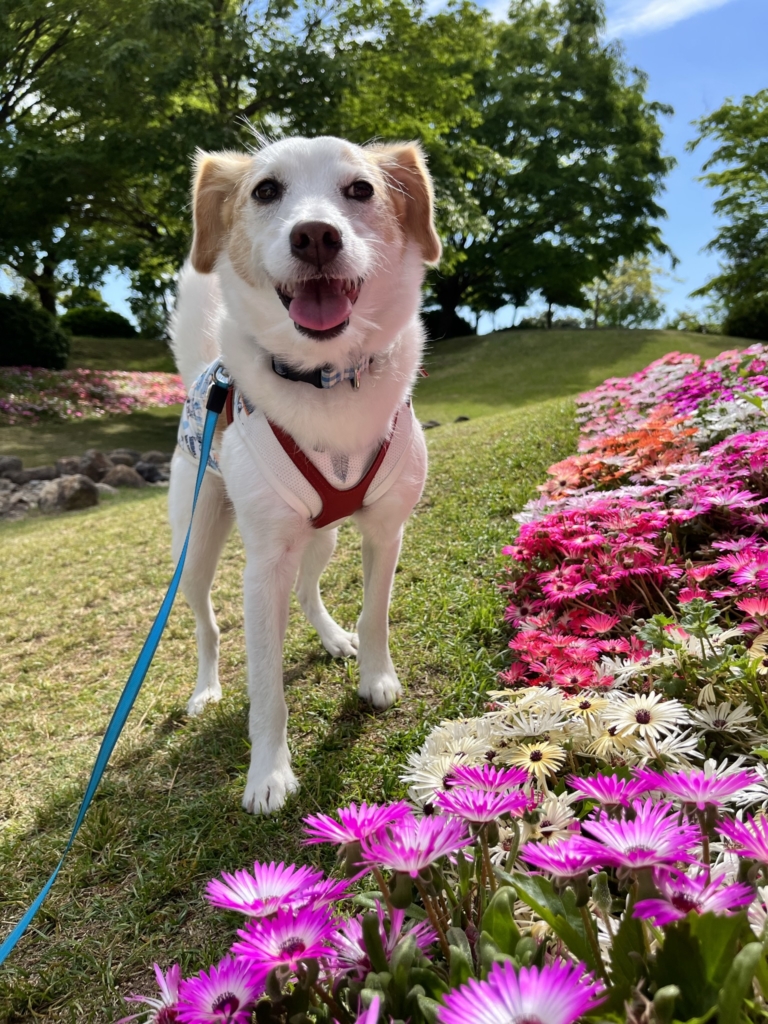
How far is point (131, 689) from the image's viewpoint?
5.46 ft

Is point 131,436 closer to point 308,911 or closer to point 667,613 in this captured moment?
point 667,613

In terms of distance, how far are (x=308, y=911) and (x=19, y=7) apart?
2349 centimetres

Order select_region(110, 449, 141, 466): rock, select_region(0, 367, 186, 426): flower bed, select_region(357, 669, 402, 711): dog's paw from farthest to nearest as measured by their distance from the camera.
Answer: select_region(0, 367, 186, 426): flower bed < select_region(110, 449, 141, 466): rock < select_region(357, 669, 402, 711): dog's paw

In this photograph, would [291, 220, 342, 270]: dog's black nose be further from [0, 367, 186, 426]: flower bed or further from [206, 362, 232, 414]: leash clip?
[0, 367, 186, 426]: flower bed

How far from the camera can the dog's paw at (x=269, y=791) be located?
82.3 inches

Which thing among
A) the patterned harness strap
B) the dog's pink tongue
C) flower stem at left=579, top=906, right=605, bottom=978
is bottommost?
flower stem at left=579, top=906, right=605, bottom=978

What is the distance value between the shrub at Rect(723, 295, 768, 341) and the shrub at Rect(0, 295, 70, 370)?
23.4m

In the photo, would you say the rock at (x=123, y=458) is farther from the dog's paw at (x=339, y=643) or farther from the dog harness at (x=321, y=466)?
the dog harness at (x=321, y=466)

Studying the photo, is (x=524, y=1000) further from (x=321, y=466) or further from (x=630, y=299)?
(x=630, y=299)

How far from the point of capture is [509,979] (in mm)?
671

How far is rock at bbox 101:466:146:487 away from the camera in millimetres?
10367

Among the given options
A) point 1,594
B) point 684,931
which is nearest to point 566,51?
point 1,594

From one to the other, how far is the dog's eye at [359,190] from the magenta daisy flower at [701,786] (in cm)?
202

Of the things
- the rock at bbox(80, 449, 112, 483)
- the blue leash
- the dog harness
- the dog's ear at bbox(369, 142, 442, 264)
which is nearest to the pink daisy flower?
the blue leash
